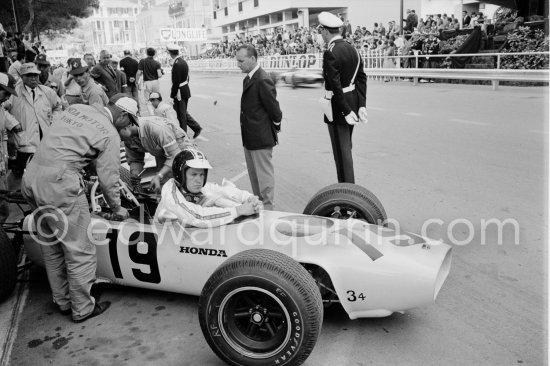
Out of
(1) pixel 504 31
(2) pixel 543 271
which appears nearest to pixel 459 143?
(2) pixel 543 271

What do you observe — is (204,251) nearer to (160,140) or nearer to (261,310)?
(261,310)

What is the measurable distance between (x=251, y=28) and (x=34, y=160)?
66.4 meters

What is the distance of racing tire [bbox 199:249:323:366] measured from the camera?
119 inches

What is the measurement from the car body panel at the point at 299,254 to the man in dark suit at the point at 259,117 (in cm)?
177

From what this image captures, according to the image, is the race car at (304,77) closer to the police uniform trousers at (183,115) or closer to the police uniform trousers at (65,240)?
the police uniform trousers at (183,115)

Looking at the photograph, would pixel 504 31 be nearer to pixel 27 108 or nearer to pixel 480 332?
pixel 27 108

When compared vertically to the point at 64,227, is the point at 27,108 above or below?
above

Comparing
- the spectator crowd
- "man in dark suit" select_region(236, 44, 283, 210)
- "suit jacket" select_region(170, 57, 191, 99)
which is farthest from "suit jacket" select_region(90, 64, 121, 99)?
"man in dark suit" select_region(236, 44, 283, 210)

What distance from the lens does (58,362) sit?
341 cm

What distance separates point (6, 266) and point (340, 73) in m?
3.83

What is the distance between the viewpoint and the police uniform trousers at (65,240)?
3812 millimetres

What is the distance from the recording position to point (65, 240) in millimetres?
3926

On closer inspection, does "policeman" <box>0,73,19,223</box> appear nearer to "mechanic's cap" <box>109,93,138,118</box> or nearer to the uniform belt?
"mechanic's cap" <box>109,93,138,118</box>

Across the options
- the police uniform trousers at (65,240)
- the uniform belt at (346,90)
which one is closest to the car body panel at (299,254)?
the police uniform trousers at (65,240)
